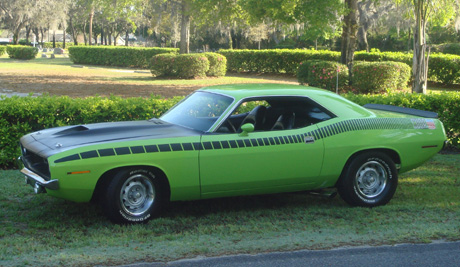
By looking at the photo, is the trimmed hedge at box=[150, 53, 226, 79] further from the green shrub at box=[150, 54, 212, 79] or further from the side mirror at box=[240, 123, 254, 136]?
the side mirror at box=[240, 123, 254, 136]

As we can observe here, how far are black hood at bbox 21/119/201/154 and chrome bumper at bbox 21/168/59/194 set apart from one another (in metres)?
0.27

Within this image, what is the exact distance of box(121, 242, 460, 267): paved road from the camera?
465 cm

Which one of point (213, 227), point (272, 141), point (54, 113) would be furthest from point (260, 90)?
→ point (54, 113)

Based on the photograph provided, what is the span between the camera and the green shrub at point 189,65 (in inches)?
1150

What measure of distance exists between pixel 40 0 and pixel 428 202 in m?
60.0

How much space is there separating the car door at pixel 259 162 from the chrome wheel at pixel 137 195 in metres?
0.58

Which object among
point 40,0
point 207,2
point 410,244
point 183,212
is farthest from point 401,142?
point 40,0

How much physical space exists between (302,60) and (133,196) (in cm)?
2840

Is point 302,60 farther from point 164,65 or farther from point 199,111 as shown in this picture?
point 199,111

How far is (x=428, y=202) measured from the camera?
679 cm

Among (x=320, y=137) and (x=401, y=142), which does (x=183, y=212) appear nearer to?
(x=320, y=137)

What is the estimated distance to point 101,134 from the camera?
583cm

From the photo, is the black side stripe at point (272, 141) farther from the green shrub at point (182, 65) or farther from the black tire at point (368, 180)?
the green shrub at point (182, 65)

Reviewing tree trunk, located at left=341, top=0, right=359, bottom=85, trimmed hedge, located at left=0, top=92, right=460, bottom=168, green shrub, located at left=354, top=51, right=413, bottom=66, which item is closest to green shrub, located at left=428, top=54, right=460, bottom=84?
green shrub, located at left=354, top=51, right=413, bottom=66
